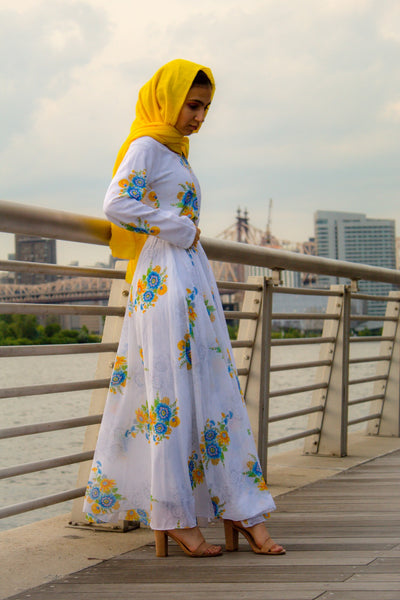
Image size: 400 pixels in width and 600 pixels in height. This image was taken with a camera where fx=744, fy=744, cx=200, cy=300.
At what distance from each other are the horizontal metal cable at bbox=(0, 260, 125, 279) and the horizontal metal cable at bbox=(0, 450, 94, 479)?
1.56ft

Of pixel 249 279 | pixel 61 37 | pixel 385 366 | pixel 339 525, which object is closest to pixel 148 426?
pixel 339 525

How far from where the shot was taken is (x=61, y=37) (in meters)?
42.6

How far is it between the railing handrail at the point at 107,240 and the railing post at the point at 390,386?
0.48m

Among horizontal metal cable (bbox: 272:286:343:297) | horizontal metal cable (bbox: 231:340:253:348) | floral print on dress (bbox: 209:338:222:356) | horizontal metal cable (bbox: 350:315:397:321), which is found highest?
horizontal metal cable (bbox: 272:286:343:297)

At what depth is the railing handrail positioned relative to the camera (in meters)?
1.75

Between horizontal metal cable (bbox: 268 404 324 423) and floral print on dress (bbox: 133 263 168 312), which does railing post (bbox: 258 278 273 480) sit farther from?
floral print on dress (bbox: 133 263 168 312)

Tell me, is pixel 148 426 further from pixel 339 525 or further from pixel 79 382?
pixel 339 525

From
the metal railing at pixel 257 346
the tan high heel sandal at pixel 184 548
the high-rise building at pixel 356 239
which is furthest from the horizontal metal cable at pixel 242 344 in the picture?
the high-rise building at pixel 356 239

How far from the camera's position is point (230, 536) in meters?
1.89

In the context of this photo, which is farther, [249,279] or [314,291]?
[314,291]

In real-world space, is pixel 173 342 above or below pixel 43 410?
above

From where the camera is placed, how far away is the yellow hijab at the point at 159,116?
1918 millimetres

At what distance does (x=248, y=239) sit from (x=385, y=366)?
42319 mm

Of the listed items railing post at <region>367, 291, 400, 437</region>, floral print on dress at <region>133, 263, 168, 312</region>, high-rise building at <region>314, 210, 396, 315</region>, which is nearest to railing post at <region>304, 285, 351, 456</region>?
railing post at <region>367, 291, 400, 437</region>
